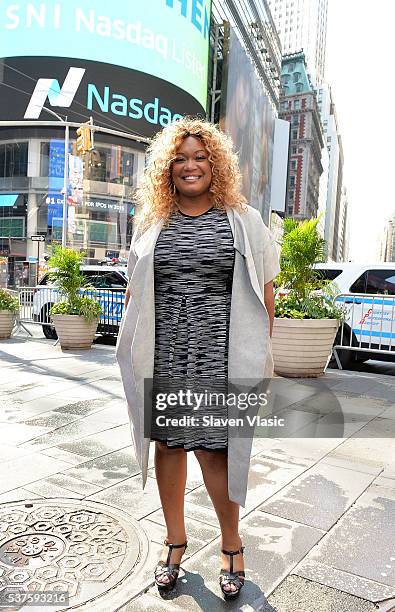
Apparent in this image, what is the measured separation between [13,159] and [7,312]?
110 feet

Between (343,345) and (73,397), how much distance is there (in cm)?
478

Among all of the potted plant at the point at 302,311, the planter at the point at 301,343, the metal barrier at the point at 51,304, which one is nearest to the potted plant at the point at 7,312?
the metal barrier at the point at 51,304

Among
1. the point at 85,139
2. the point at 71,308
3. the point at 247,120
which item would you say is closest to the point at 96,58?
the point at 247,120

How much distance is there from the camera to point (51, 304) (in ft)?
37.3

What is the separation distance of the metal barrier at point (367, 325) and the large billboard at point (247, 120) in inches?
1373

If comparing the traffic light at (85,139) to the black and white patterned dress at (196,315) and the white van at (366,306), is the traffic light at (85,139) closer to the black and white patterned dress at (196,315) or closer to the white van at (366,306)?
the white van at (366,306)

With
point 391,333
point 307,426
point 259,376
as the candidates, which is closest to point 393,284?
point 391,333

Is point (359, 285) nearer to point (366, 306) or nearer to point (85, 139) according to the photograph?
point (366, 306)

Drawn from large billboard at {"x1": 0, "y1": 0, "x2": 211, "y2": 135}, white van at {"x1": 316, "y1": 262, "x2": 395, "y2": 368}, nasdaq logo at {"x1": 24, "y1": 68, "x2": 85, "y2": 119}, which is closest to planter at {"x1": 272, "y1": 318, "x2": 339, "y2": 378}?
white van at {"x1": 316, "y1": 262, "x2": 395, "y2": 368}

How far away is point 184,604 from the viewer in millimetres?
2094

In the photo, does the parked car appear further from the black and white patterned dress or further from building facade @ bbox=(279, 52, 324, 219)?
building facade @ bbox=(279, 52, 324, 219)

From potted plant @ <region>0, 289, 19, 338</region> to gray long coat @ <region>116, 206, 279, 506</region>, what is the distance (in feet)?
29.3

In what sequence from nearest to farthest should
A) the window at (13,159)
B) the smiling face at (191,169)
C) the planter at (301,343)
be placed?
the smiling face at (191,169), the planter at (301,343), the window at (13,159)

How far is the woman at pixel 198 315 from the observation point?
216 cm
